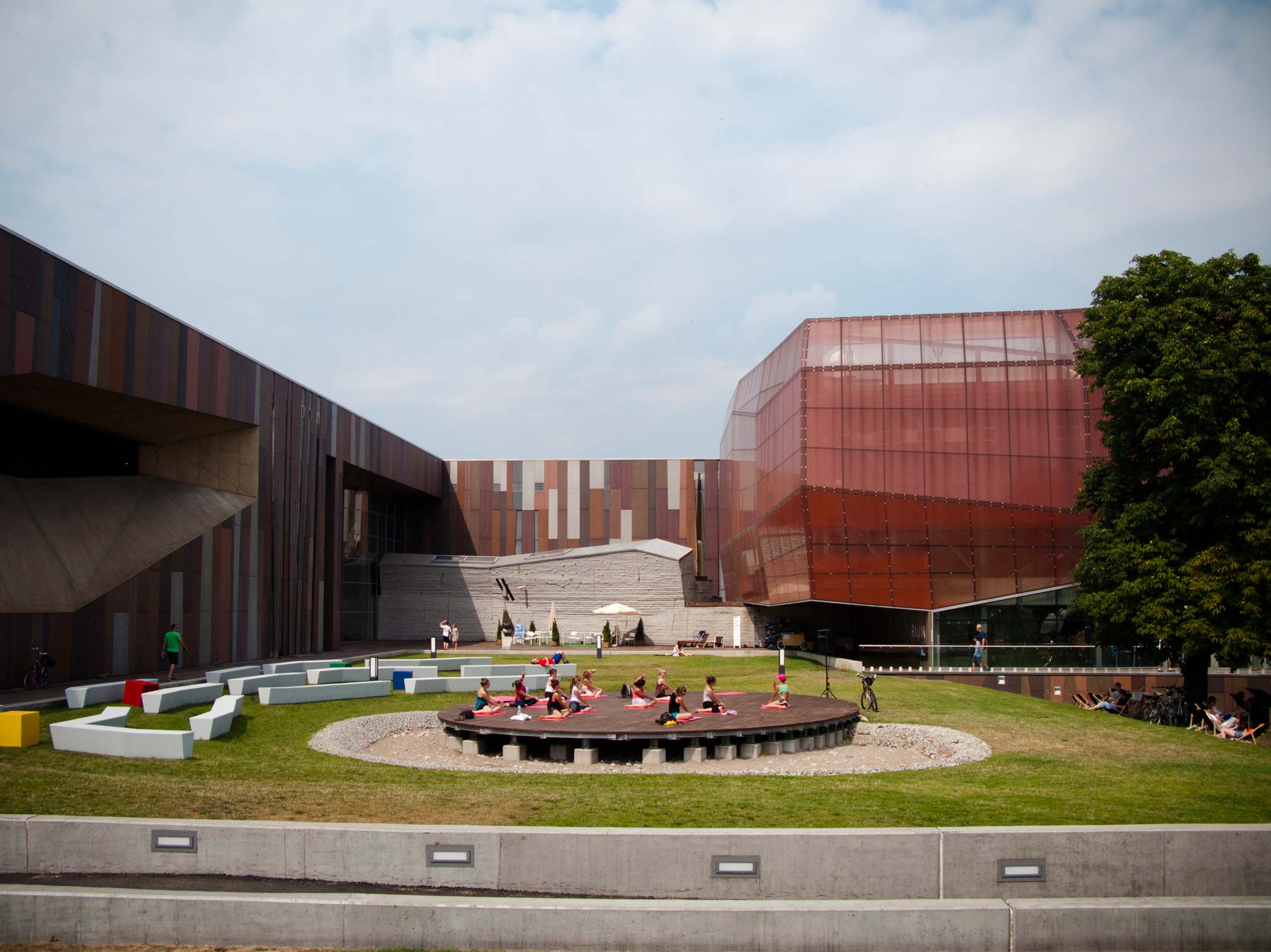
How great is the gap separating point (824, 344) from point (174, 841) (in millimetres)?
30498

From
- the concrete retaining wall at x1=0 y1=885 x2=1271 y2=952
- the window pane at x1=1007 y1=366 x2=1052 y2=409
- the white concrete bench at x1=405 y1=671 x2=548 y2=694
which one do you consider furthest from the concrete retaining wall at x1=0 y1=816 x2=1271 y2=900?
the window pane at x1=1007 y1=366 x2=1052 y2=409

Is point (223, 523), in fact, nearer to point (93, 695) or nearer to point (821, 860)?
point (93, 695)

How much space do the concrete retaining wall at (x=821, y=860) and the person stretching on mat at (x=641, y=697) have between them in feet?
41.1

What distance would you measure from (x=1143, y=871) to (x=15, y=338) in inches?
979

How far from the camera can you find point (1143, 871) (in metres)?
9.27

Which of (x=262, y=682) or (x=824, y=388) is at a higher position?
(x=824, y=388)

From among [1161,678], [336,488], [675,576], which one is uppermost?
[336,488]

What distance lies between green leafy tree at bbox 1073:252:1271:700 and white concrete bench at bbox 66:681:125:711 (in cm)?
2356

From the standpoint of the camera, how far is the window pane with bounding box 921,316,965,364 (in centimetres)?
3631

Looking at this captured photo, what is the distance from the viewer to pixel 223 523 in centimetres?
3428

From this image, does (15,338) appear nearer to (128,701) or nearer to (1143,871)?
(128,701)

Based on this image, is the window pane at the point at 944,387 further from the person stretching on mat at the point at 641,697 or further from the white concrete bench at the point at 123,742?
the white concrete bench at the point at 123,742

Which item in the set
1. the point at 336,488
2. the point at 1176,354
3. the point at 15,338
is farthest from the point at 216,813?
the point at 336,488

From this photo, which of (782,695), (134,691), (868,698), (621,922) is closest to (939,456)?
(868,698)
